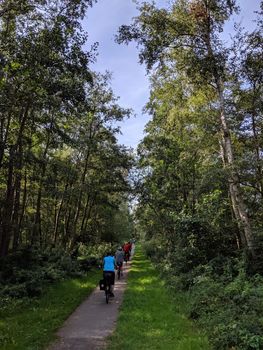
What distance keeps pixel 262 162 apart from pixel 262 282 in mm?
5605

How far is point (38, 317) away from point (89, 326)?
160 cm

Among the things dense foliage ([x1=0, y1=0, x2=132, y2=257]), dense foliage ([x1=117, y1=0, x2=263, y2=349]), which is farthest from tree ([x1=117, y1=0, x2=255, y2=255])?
dense foliage ([x1=0, y1=0, x2=132, y2=257])

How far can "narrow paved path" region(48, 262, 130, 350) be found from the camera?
8258 millimetres

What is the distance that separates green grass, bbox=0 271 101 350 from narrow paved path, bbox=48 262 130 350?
255 millimetres

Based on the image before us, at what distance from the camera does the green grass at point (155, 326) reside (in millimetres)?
8133

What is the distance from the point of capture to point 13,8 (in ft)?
38.4

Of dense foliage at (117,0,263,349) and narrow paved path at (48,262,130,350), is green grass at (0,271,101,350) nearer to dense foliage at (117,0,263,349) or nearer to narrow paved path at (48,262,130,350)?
narrow paved path at (48,262,130,350)

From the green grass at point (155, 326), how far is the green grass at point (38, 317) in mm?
1657

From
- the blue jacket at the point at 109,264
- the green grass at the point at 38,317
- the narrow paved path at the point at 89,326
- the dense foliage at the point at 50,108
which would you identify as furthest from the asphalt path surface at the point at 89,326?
the dense foliage at the point at 50,108

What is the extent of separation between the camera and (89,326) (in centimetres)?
1005

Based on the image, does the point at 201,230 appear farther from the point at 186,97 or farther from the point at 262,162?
the point at 186,97

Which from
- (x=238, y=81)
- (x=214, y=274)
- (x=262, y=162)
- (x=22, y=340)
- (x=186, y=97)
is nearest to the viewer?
(x=22, y=340)

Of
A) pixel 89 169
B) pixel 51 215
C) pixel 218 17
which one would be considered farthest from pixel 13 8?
pixel 51 215

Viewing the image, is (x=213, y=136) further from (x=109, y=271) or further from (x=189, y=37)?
(x=109, y=271)
